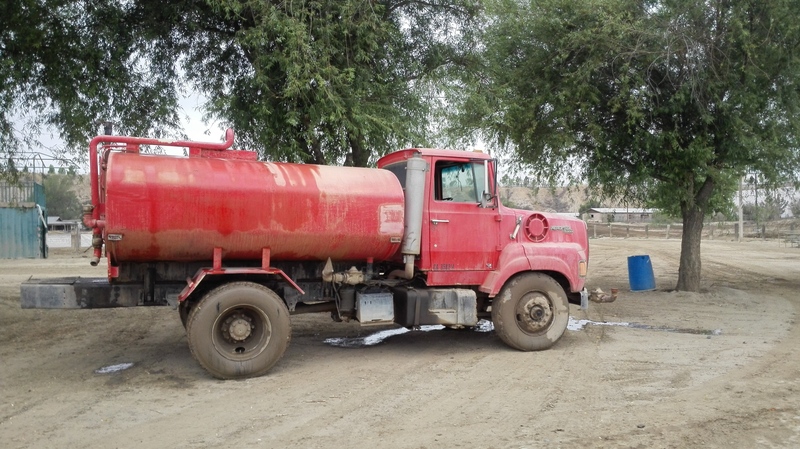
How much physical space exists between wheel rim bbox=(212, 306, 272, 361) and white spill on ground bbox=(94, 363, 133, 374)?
58.9 inches

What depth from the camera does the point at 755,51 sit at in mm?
13242

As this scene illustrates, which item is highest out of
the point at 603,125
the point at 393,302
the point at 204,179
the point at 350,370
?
the point at 603,125

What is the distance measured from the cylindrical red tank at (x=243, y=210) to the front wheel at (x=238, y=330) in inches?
20.5

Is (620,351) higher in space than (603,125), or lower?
lower

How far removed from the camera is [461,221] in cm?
904

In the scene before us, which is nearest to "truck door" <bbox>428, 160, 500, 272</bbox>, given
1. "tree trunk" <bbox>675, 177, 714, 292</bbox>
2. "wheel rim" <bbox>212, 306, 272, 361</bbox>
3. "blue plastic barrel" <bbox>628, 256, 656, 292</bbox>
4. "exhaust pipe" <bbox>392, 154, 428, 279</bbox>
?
"exhaust pipe" <bbox>392, 154, 428, 279</bbox>

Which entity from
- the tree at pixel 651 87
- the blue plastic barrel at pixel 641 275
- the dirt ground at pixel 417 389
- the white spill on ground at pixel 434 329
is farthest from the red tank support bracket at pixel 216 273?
the blue plastic barrel at pixel 641 275

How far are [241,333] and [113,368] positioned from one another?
1.85m

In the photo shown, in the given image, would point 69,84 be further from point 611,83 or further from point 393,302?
point 611,83

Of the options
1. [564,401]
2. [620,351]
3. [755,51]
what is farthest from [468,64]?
[564,401]

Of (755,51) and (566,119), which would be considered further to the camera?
Result: (566,119)

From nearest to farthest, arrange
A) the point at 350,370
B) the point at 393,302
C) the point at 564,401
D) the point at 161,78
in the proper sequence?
the point at 564,401, the point at 350,370, the point at 393,302, the point at 161,78

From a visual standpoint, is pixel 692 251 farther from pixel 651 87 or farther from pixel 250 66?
pixel 250 66

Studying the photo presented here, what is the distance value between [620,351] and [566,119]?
6.67m
